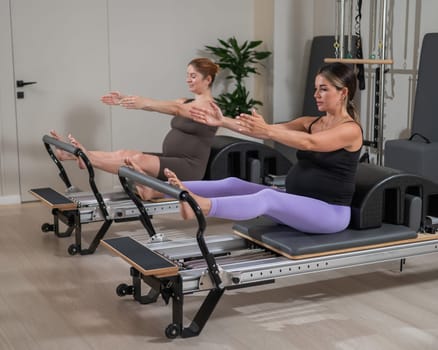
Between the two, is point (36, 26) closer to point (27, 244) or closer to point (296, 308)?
point (27, 244)

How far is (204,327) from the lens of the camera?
3.03m

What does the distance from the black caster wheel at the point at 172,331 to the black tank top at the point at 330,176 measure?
0.89 meters

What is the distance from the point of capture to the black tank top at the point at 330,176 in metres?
3.24

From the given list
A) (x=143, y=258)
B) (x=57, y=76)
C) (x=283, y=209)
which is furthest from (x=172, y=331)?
(x=57, y=76)

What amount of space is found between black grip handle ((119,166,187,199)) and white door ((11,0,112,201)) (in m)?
2.51

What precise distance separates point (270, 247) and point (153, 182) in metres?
0.62

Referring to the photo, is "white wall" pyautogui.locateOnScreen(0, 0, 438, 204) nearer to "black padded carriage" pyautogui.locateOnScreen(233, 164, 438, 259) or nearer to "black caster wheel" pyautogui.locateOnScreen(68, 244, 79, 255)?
"black caster wheel" pyautogui.locateOnScreen(68, 244, 79, 255)

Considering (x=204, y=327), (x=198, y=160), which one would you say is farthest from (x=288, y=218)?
(x=198, y=160)

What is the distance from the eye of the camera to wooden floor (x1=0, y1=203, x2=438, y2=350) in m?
2.89

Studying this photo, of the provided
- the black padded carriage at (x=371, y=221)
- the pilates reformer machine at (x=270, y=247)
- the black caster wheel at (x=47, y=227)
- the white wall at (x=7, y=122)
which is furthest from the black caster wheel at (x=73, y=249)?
the white wall at (x=7, y=122)

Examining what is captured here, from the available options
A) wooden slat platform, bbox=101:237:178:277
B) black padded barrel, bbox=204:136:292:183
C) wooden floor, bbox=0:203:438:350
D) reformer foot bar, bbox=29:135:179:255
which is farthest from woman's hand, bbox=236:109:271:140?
black padded barrel, bbox=204:136:292:183

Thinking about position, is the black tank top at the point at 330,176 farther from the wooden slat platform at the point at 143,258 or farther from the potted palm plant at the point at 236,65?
the potted palm plant at the point at 236,65

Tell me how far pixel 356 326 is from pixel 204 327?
0.64 metres

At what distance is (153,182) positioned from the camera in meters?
3.05
